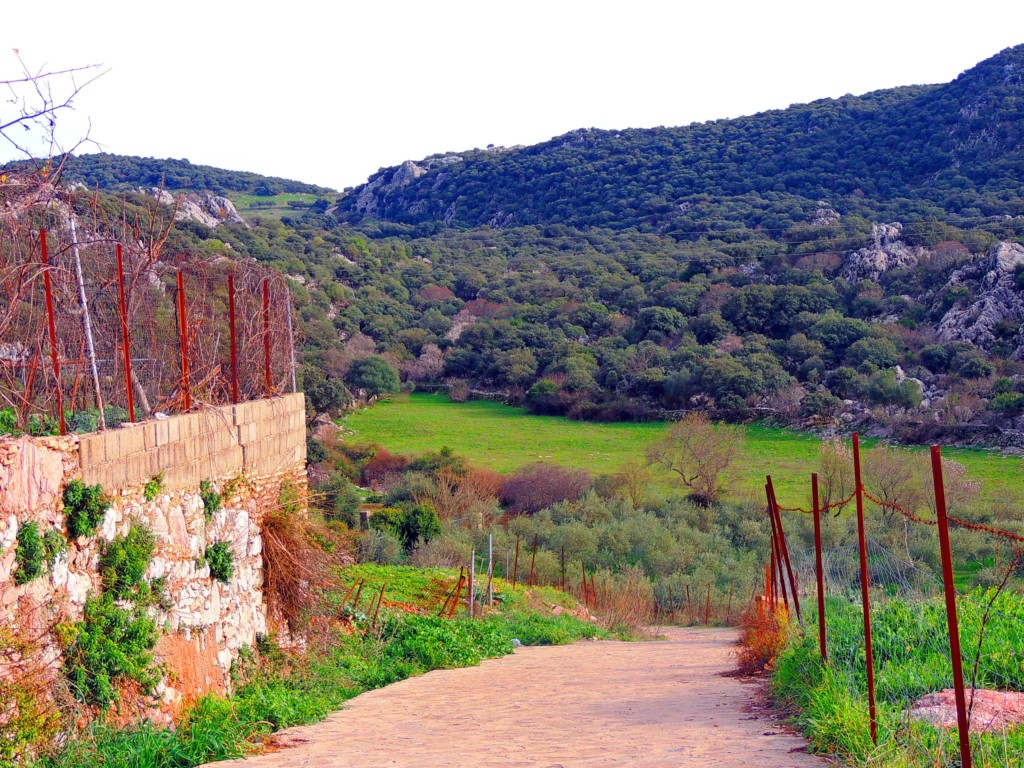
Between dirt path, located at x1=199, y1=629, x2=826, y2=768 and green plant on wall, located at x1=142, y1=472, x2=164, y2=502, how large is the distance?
230 centimetres

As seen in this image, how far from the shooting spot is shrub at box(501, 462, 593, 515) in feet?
104

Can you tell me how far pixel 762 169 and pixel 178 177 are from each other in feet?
170

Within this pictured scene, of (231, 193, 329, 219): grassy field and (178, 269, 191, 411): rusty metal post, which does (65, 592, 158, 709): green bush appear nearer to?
(178, 269, 191, 411): rusty metal post

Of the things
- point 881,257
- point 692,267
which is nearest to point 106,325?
point 881,257

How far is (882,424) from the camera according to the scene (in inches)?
1452

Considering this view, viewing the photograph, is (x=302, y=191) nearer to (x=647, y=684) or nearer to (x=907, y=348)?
(x=907, y=348)

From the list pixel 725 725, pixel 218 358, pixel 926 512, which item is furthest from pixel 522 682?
pixel 926 512

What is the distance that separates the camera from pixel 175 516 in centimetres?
873

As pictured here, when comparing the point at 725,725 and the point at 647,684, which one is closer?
the point at 725,725

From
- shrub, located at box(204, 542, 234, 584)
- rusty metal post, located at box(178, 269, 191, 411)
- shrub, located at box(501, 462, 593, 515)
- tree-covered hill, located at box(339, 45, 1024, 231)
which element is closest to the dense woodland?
tree-covered hill, located at box(339, 45, 1024, 231)

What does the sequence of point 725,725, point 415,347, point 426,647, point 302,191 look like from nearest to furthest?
point 725,725
point 426,647
point 415,347
point 302,191

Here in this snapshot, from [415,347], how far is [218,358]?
4220 cm

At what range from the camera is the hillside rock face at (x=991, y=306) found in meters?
42.4

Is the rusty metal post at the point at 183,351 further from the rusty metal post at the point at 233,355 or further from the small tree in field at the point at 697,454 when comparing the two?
the small tree in field at the point at 697,454
